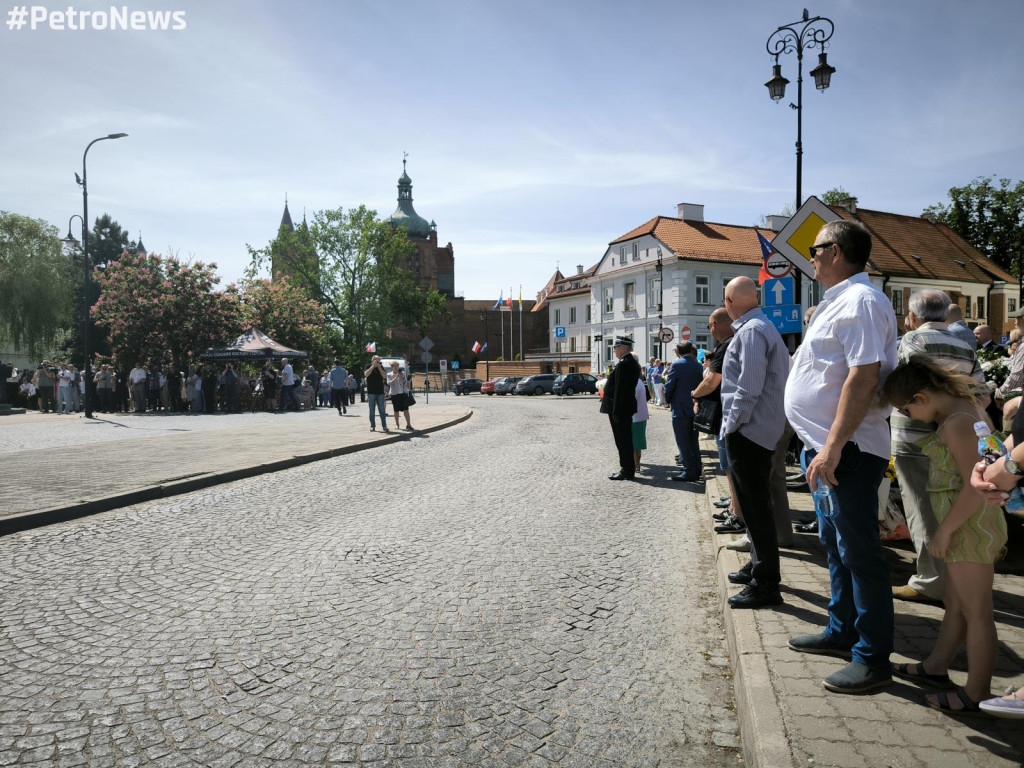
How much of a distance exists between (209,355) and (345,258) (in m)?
31.6

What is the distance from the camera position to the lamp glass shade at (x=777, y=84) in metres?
14.7

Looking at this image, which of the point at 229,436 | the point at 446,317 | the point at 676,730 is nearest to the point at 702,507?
the point at 676,730

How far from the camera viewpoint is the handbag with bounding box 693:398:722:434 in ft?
20.5

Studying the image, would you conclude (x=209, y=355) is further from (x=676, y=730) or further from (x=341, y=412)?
(x=676, y=730)

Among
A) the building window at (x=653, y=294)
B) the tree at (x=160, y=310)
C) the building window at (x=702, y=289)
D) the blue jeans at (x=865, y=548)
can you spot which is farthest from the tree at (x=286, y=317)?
the blue jeans at (x=865, y=548)

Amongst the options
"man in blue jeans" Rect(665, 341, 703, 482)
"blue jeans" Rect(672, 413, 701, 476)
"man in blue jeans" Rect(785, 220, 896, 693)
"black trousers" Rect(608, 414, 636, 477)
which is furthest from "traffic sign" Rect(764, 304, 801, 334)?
"man in blue jeans" Rect(785, 220, 896, 693)

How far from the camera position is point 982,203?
170 feet

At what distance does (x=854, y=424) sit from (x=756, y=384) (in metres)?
1.18

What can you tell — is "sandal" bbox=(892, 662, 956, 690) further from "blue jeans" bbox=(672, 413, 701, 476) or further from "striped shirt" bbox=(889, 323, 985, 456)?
"blue jeans" bbox=(672, 413, 701, 476)

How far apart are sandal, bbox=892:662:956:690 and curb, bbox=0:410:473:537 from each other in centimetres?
703

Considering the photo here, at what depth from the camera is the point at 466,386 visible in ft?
181

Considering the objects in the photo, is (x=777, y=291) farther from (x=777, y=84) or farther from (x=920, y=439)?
(x=920, y=439)

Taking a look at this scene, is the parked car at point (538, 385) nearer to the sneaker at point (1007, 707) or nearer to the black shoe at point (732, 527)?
the black shoe at point (732, 527)

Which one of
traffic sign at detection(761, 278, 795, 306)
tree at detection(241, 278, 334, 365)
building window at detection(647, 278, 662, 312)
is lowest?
traffic sign at detection(761, 278, 795, 306)
